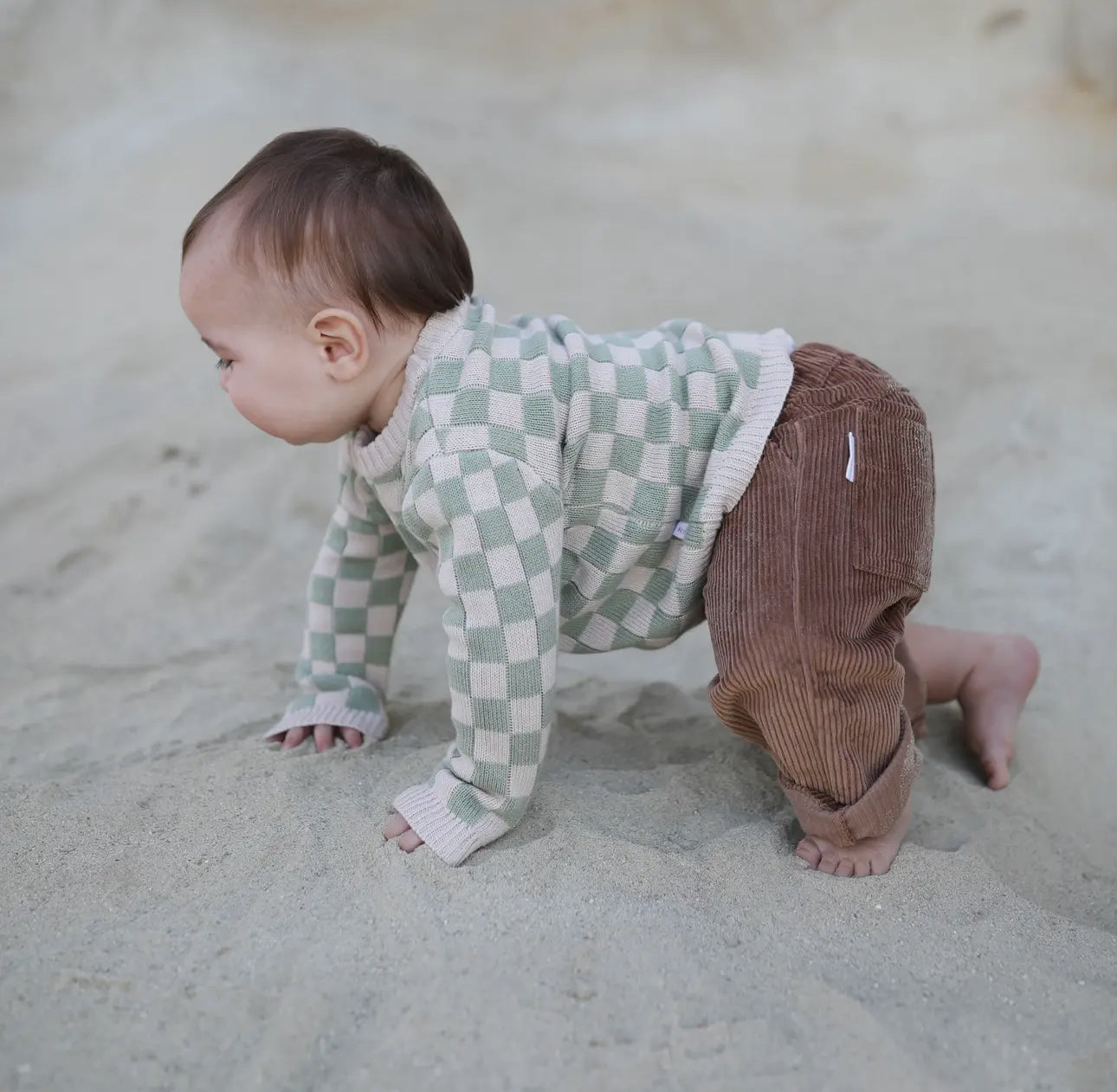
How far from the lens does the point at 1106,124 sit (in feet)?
12.5

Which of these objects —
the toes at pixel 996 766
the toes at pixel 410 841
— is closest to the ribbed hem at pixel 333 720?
the toes at pixel 410 841

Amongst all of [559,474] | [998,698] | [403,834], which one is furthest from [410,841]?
[998,698]

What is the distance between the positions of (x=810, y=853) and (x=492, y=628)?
0.52 m

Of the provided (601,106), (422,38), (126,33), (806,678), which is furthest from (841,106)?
(806,678)

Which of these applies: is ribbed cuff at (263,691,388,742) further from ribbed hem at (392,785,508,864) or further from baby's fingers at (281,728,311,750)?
ribbed hem at (392,785,508,864)

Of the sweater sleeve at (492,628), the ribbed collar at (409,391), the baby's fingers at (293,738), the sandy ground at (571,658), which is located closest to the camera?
the sandy ground at (571,658)

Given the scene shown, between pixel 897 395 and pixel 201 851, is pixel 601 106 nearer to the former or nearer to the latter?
pixel 897 395

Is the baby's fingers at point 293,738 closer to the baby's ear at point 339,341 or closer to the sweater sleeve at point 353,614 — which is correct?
the sweater sleeve at point 353,614

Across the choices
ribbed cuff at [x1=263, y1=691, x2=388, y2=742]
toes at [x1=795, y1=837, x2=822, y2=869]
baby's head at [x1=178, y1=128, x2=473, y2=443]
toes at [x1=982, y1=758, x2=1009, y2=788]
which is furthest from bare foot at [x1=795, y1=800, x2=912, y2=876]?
baby's head at [x1=178, y1=128, x2=473, y2=443]

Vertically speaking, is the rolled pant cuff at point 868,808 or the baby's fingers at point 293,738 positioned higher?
the baby's fingers at point 293,738

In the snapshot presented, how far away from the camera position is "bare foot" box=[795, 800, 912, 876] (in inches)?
61.0

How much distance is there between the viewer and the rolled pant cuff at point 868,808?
154 cm

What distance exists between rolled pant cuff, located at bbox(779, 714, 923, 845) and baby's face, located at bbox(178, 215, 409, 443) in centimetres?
80

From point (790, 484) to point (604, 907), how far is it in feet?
1.93
